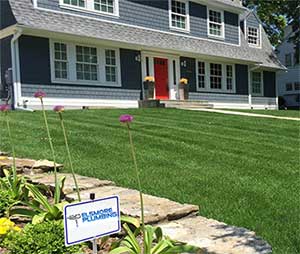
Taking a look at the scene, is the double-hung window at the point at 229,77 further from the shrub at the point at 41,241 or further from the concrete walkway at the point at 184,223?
the shrub at the point at 41,241

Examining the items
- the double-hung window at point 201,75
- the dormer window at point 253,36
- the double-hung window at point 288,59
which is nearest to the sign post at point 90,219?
the double-hung window at point 201,75

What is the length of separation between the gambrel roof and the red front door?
2.59 ft

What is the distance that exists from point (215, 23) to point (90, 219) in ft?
70.3

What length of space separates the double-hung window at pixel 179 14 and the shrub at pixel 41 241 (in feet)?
59.7

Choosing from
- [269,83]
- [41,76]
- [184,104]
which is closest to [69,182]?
[41,76]

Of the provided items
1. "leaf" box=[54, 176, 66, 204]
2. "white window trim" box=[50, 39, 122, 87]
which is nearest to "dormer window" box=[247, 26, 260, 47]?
"white window trim" box=[50, 39, 122, 87]

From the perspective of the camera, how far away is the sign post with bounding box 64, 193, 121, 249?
2.53 m

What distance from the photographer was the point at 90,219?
261 centimetres

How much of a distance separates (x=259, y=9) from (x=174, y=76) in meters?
18.9

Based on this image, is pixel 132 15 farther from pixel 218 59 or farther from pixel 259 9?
pixel 259 9

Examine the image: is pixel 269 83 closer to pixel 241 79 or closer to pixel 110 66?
pixel 241 79

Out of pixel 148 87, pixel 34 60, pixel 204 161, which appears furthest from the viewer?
pixel 148 87

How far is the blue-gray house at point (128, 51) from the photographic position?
1515 cm

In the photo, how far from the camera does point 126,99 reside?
59.5ft
